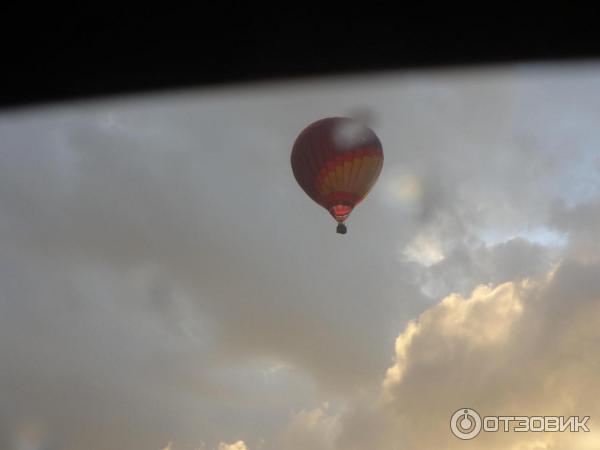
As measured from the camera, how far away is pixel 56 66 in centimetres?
536

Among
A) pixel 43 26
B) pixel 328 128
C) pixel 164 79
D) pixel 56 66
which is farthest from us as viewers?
pixel 328 128

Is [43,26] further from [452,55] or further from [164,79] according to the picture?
[452,55]

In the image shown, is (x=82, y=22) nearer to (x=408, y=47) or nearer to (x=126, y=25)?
(x=126, y=25)

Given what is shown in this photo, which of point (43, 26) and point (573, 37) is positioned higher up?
point (573, 37)

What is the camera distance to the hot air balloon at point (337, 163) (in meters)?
23.7

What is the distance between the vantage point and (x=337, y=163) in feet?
77.2

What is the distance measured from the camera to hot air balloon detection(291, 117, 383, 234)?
77.7 feet

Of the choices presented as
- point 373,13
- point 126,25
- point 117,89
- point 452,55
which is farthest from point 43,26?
point 452,55

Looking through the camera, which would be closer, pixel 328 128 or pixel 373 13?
pixel 373 13

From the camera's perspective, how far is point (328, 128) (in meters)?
24.1

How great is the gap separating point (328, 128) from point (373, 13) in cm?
1894

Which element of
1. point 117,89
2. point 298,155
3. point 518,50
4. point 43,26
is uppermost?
point 298,155

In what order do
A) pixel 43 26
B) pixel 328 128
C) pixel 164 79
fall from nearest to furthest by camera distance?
pixel 43 26, pixel 164 79, pixel 328 128

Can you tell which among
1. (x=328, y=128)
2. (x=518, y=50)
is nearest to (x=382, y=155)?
(x=328, y=128)
